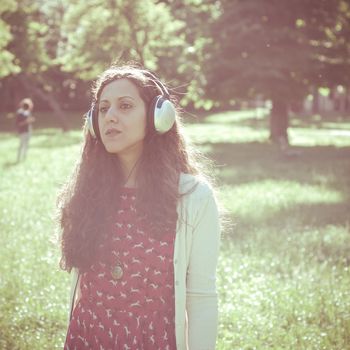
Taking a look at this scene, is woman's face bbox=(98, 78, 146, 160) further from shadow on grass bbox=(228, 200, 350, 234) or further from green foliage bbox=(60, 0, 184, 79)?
green foliage bbox=(60, 0, 184, 79)

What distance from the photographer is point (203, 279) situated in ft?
8.05

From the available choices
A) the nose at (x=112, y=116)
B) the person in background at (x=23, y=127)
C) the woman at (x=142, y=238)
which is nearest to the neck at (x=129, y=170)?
the woman at (x=142, y=238)

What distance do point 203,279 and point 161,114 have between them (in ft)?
2.67

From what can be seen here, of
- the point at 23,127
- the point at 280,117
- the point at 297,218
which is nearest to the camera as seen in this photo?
the point at 297,218

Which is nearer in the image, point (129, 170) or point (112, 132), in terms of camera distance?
point (112, 132)

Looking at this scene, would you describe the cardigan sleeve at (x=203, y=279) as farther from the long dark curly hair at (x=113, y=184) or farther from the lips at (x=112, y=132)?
the lips at (x=112, y=132)

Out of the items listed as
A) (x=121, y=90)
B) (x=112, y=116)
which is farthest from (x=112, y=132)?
(x=121, y=90)

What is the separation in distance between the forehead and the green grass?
671 millimetres

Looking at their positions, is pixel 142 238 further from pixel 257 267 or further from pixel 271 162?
pixel 271 162

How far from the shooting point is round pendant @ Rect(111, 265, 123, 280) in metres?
2.52

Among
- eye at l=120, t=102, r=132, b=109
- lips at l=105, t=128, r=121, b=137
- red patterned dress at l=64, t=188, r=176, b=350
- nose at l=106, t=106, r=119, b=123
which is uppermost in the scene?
eye at l=120, t=102, r=132, b=109

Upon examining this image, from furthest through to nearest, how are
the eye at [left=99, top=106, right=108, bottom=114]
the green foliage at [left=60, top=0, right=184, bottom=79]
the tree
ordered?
the green foliage at [left=60, top=0, right=184, bottom=79], the tree, the eye at [left=99, top=106, right=108, bottom=114]

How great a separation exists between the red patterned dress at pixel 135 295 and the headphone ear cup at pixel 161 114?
45 cm

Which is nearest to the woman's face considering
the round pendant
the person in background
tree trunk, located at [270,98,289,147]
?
the round pendant
